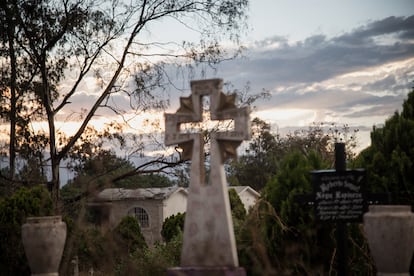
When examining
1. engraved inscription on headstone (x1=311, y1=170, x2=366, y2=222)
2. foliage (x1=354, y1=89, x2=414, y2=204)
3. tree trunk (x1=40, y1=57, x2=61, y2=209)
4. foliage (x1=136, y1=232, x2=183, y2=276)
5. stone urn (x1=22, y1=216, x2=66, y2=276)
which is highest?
tree trunk (x1=40, y1=57, x2=61, y2=209)

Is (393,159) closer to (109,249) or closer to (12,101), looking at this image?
(109,249)

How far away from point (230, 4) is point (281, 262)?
9119mm

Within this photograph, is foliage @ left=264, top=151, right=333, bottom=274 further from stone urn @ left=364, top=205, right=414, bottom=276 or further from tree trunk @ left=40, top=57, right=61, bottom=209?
tree trunk @ left=40, top=57, right=61, bottom=209

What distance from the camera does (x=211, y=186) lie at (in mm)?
9156

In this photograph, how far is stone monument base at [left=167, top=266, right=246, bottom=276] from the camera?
8805 millimetres

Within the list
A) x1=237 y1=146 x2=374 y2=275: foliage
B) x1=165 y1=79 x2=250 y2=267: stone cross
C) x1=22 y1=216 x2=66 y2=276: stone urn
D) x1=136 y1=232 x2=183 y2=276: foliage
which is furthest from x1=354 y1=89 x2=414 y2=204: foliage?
x1=22 y1=216 x2=66 y2=276: stone urn

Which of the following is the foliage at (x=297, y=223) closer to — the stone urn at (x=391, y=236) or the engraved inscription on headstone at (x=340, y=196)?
the engraved inscription on headstone at (x=340, y=196)

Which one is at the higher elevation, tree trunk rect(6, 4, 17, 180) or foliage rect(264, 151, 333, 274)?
tree trunk rect(6, 4, 17, 180)

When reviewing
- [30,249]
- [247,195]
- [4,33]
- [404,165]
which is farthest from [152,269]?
[247,195]

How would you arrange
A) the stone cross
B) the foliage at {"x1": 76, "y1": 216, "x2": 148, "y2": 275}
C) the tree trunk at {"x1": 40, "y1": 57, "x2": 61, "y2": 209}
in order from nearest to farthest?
1. the stone cross
2. the foliage at {"x1": 76, "y1": 216, "x2": 148, "y2": 275}
3. the tree trunk at {"x1": 40, "y1": 57, "x2": 61, "y2": 209}

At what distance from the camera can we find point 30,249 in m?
10.4

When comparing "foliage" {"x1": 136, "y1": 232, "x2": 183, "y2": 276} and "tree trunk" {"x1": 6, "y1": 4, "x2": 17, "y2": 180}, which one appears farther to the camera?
"tree trunk" {"x1": 6, "y1": 4, "x2": 17, "y2": 180}

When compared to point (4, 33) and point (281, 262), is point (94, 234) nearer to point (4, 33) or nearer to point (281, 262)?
point (281, 262)

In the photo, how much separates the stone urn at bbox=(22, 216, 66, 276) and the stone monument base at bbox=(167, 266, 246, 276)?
2.22 m
